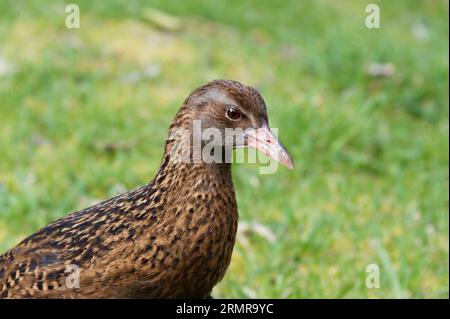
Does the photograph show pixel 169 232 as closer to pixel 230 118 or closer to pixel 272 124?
pixel 230 118

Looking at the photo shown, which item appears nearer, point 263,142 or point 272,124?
point 263,142

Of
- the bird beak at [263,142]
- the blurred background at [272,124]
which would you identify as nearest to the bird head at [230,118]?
the bird beak at [263,142]

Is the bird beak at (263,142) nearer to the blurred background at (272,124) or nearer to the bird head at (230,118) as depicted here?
the bird head at (230,118)

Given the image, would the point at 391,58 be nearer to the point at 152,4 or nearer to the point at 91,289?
the point at 152,4

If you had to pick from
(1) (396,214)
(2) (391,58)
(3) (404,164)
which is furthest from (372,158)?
(2) (391,58)

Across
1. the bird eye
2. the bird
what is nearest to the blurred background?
the bird

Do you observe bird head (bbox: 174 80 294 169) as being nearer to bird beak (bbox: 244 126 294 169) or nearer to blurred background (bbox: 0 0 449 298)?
bird beak (bbox: 244 126 294 169)

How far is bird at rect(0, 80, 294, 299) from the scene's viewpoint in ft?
10.5

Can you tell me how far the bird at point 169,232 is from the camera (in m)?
3.19

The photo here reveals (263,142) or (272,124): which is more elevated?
(272,124)

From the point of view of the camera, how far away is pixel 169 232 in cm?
323

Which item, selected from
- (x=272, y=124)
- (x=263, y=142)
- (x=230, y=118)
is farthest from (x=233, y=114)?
(x=272, y=124)

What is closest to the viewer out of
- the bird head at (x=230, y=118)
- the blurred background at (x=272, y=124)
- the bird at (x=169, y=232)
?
the bird at (x=169, y=232)

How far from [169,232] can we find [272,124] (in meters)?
2.84
